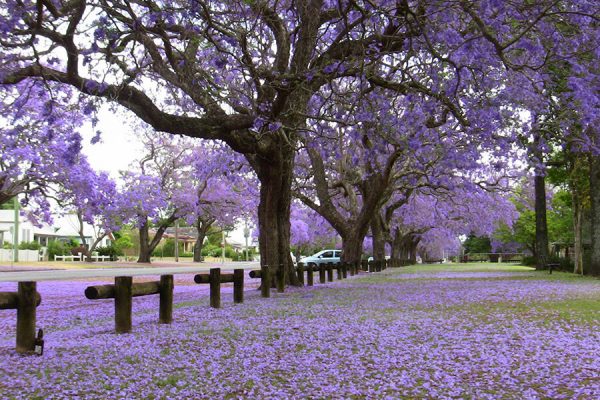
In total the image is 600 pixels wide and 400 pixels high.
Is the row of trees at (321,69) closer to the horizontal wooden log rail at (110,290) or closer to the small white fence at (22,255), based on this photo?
the horizontal wooden log rail at (110,290)

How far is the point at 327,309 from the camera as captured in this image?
929cm

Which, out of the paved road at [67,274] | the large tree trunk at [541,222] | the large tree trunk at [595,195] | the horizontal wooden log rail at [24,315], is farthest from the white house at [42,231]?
the horizontal wooden log rail at [24,315]

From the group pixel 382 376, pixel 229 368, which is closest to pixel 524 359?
pixel 382 376

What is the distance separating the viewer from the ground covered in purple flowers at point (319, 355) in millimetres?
4039

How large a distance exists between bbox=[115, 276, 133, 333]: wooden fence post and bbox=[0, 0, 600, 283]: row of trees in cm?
367

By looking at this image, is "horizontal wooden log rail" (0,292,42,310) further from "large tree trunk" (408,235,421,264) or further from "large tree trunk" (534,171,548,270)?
"large tree trunk" (408,235,421,264)

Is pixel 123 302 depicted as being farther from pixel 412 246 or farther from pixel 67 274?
pixel 412 246

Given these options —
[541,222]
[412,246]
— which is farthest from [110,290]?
[412,246]

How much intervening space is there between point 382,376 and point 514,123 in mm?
11528

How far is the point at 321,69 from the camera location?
993cm

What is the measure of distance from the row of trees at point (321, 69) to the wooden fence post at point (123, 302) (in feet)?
12.0

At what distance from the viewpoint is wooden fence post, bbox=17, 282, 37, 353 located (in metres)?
5.32

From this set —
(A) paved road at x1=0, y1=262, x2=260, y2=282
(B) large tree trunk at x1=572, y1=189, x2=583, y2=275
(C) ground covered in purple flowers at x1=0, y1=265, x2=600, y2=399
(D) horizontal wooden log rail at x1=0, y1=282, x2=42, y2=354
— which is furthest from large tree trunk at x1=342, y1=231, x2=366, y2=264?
(D) horizontal wooden log rail at x1=0, y1=282, x2=42, y2=354

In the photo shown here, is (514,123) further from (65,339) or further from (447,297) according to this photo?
(65,339)
